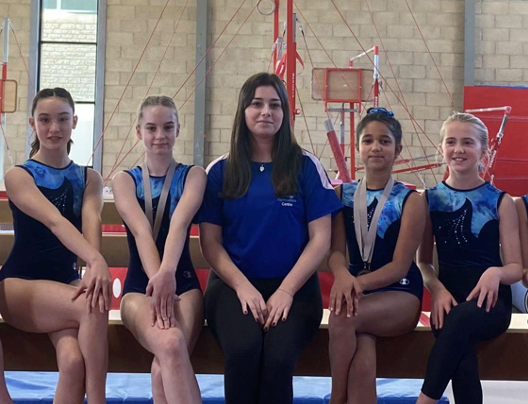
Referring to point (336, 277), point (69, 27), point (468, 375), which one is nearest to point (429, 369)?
point (468, 375)

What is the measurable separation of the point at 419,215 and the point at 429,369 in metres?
0.49

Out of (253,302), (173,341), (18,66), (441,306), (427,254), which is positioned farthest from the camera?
(18,66)

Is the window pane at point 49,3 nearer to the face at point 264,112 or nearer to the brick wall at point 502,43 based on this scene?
the brick wall at point 502,43

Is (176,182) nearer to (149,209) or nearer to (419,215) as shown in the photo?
(149,209)

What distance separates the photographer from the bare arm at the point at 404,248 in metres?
1.85

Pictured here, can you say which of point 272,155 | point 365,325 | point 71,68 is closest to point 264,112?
point 272,155

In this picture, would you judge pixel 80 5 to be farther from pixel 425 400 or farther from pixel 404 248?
pixel 425 400

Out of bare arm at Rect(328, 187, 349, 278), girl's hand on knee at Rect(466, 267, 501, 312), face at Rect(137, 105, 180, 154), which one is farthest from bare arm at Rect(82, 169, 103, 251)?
girl's hand on knee at Rect(466, 267, 501, 312)

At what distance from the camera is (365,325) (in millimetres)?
1798

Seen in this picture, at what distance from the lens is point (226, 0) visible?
7.00 m

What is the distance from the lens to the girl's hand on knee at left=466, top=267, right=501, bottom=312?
1776mm

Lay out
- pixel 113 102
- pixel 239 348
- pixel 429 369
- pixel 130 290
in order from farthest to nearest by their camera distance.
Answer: pixel 113 102, pixel 130 290, pixel 429 369, pixel 239 348

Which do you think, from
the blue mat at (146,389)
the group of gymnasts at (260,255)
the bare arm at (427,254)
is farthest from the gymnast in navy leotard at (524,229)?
the blue mat at (146,389)

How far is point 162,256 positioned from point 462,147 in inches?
41.8
